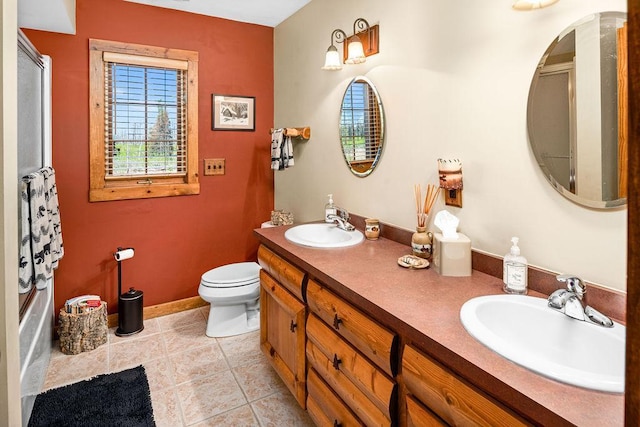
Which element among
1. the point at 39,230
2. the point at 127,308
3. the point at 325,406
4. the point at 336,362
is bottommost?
the point at 325,406

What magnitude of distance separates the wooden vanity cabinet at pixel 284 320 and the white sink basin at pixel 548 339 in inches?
32.2

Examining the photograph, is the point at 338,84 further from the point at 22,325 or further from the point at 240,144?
the point at 22,325

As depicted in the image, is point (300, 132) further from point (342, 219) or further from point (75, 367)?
point (75, 367)

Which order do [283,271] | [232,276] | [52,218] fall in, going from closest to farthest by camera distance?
[283,271], [52,218], [232,276]

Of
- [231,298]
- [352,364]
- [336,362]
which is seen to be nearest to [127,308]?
[231,298]

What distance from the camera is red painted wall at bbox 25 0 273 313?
8.70ft

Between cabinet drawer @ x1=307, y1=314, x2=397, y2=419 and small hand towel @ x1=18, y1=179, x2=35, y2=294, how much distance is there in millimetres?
1293

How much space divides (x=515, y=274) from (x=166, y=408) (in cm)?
185

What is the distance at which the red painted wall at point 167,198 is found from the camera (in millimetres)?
2650

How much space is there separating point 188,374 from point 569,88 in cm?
240

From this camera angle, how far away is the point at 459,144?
5.37 ft

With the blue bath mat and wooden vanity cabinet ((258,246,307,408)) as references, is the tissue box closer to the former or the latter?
wooden vanity cabinet ((258,246,307,408))

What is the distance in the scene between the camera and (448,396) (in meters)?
0.94

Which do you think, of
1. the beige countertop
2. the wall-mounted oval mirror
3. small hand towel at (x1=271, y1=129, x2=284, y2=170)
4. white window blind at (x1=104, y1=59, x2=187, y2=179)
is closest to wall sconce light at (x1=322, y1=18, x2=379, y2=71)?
the wall-mounted oval mirror
